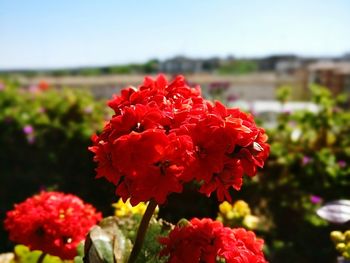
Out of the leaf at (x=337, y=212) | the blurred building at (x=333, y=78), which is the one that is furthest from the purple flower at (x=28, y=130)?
the blurred building at (x=333, y=78)

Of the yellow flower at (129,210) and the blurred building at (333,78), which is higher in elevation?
the yellow flower at (129,210)

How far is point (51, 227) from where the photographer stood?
6.04 feet

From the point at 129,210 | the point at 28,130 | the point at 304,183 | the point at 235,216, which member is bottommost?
the point at 304,183

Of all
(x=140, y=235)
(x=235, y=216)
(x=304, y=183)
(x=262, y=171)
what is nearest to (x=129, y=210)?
(x=235, y=216)

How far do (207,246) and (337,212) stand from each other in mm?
671

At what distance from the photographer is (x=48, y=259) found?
79.0 inches

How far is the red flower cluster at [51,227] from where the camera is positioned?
1.83m

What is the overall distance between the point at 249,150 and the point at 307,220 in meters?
2.63

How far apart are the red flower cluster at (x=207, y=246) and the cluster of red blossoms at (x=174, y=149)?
0.19 metres

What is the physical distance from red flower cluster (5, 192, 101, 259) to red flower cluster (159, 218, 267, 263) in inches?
22.9

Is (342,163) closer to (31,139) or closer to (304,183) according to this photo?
(304,183)

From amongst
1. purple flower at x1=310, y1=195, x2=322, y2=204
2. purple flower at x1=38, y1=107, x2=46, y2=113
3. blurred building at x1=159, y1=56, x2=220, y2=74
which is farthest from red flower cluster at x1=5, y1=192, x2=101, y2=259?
blurred building at x1=159, y1=56, x2=220, y2=74

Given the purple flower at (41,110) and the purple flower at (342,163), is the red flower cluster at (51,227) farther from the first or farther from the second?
the purple flower at (41,110)

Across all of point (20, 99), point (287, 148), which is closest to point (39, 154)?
point (20, 99)
